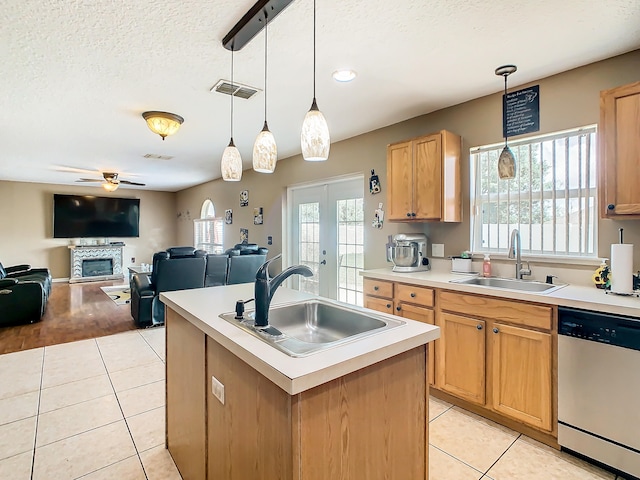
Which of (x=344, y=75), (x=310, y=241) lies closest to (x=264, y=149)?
(x=344, y=75)

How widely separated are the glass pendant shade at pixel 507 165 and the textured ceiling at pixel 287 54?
22.7 inches

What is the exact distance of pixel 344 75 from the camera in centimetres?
244

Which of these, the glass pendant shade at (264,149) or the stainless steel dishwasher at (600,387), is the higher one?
the glass pendant shade at (264,149)

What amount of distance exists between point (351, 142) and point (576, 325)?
2.96 m

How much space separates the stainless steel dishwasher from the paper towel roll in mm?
318

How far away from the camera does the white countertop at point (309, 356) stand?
934 millimetres

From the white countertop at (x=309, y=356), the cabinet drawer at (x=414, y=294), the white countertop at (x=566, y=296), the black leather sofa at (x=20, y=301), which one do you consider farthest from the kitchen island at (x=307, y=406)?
the black leather sofa at (x=20, y=301)

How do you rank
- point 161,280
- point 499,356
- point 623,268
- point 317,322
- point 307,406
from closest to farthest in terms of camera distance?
point 307,406
point 317,322
point 623,268
point 499,356
point 161,280

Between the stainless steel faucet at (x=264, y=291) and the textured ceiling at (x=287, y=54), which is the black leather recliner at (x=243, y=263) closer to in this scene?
the textured ceiling at (x=287, y=54)

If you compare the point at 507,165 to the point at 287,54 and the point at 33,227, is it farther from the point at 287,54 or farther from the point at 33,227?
the point at 33,227

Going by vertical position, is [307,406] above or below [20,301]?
above

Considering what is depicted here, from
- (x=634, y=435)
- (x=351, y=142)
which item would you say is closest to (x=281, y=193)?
(x=351, y=142)

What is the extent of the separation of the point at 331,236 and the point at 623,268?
2964mm

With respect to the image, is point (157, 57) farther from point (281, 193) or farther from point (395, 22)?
point (281, 193)
